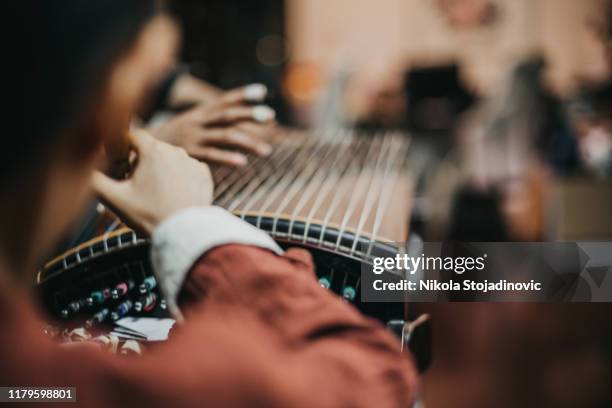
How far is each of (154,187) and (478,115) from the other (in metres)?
4.90

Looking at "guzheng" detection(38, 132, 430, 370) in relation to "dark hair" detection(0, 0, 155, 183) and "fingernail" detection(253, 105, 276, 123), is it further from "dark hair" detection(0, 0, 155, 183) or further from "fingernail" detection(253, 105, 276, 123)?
"dark hair" detection(0, 0, 155, 183)

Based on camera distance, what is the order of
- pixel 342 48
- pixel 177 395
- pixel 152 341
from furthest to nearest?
pixel 342 48
pixel 152 341
pixel 177 395

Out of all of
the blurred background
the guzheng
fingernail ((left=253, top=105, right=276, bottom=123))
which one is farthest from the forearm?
the blurred background

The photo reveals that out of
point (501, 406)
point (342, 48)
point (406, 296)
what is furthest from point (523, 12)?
point (406, 296)

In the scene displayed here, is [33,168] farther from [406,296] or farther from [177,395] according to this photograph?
[406,296]

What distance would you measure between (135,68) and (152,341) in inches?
10.5

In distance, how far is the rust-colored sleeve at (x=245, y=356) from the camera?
345 millimetres

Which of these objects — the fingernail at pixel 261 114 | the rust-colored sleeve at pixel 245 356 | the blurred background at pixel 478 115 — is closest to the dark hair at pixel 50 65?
the rust-colored sleeve at pixel 245 356

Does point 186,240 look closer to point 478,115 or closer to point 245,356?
point 245,356

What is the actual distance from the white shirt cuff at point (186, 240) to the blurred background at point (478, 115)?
0.54m

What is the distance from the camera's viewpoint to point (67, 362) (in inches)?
13.6

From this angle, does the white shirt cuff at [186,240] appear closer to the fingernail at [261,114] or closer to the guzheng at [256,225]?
the guzheng at [256,225]

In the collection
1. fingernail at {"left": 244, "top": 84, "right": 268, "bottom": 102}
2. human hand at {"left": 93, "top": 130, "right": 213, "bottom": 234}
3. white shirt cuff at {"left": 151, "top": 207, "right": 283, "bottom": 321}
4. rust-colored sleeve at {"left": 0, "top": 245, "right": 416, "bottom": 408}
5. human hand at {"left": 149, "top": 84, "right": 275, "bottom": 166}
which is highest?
fingernail at {"left": 244, "top": 84, "right": 268, "bottom": 102}

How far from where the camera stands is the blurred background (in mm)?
1896
